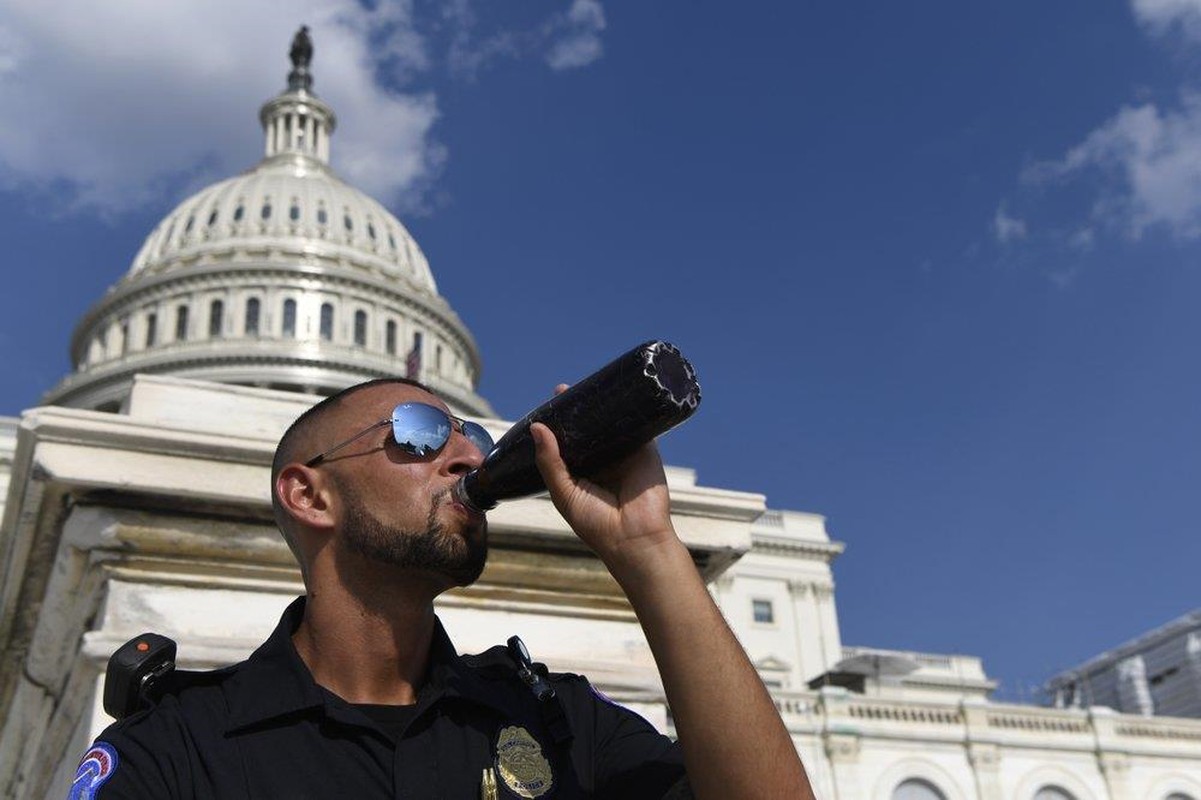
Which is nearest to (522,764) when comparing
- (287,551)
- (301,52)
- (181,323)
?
(287,551)

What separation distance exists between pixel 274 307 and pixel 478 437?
207ft

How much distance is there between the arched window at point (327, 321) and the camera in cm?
6291

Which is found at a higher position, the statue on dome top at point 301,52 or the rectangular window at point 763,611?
the statue on dome top at point 301,52

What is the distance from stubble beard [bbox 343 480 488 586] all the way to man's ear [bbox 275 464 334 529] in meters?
0.14

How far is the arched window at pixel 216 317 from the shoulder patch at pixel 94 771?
206 feet

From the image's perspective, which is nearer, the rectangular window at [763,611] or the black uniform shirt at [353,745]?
the black uniform shirt at [353,745]

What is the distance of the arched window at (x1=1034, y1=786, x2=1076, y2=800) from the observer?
33.9 meters

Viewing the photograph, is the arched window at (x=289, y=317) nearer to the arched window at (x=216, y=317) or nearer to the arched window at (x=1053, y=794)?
the arched window at (x=216, y=317)

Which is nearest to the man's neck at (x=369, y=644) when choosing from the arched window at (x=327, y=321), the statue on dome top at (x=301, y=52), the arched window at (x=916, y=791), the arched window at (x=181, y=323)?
the arched window at (x=916, y=791)

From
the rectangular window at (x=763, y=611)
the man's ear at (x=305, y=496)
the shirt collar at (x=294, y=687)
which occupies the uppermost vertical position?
the rectangular window at (x=763, y=611)

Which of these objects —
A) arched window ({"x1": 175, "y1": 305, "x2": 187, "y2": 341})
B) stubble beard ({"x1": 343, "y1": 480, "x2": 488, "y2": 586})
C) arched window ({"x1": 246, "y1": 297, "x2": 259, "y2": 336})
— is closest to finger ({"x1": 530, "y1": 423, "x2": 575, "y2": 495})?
stubble beard ({"x1": 343, "y1": 480, "x2": 488, "y2": 586})

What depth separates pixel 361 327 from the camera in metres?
64.6

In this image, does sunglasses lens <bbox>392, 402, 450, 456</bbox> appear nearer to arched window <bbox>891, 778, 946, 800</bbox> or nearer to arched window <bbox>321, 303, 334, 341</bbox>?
arched window <bbox>891, 778, 946, 800</bbox>

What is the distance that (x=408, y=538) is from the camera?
2.00m
